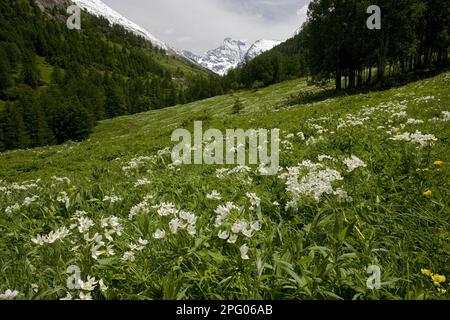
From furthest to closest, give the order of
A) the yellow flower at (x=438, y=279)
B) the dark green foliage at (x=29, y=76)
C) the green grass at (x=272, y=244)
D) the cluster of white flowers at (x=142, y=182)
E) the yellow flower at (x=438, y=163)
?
the dark green foliage at (x=29, y=76), the cluster of white flowers at (x=142, y=182), the yellow flower at (x=438, y=163), the green grass at (x=272, y=244), the yellow flower at (x=438, y=279)

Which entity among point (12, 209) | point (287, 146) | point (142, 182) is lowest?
point (12, 209)

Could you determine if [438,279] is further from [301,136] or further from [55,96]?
[55,96]

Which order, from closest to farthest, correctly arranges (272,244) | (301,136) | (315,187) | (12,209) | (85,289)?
(85,289)
(272,244)
(315,187)
(12,209)
(301,136)

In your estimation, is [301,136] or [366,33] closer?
[301,136]

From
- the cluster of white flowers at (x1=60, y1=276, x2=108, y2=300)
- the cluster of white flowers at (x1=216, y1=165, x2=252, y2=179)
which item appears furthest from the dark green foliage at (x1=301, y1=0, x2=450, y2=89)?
the cluster of white flowers at (x1=60, y1=276, x2=108, y2=300)

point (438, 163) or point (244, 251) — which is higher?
point (438, 163)

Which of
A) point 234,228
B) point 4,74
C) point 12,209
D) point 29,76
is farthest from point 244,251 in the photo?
point 29,76

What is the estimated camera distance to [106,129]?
95062 mm

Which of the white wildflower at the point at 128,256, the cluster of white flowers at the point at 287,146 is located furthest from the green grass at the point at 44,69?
the white wildflower at the point at 128,256

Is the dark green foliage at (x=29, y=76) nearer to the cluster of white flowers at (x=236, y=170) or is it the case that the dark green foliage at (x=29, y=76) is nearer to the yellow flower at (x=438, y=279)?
the cluster of white flowers at (x=236, y=170)

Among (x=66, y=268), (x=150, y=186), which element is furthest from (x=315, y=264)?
(x=150, y=186)

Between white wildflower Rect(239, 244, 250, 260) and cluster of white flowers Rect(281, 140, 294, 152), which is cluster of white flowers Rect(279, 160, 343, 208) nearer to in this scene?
white wildflower Rect(239, 244, 250, 260)

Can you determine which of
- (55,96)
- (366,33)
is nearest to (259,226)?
(366,33)

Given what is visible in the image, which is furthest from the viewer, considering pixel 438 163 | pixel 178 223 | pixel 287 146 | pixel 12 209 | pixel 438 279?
pixel 287 146
